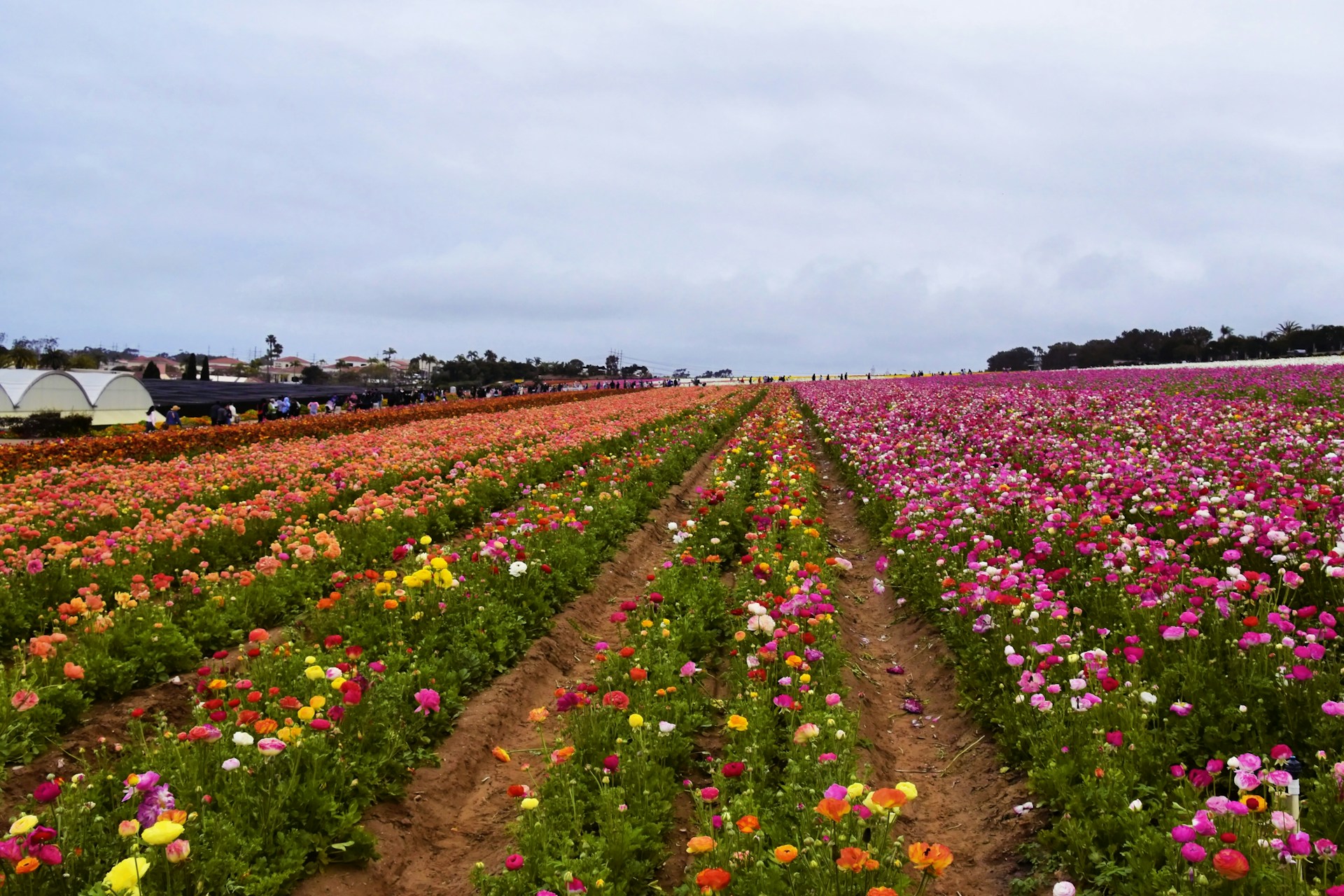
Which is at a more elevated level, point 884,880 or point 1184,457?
point 1184,457

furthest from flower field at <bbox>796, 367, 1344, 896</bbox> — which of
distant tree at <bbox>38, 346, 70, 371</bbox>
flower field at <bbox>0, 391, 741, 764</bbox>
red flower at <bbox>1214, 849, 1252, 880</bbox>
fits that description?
distant tree at <bbox>38, 346, 70, 371</bbox>

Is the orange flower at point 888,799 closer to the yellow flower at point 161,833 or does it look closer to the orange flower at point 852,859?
the orange flower at point 852,859

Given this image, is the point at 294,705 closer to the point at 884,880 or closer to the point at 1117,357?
the point at 884,880

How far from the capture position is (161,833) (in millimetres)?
2893

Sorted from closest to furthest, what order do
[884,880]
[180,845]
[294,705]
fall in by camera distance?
[180,845]
[884,880]
[294,705]

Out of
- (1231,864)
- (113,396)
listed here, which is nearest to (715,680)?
(1231,864)

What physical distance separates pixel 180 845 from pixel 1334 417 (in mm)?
15868

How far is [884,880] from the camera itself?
335cm

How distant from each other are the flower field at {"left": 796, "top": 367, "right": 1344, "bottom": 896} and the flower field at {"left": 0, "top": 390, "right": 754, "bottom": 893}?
3471 millimetres

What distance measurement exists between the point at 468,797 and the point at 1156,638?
4.42 meters

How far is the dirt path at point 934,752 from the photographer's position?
4.06 metres

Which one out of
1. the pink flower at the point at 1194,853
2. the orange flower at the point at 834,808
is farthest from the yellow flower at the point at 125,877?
the pink flower at the point at 1194,853

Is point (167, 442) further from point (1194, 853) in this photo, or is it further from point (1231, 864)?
point (1231, 864)

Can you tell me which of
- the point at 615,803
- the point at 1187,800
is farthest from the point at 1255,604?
the point at 615,803
